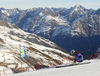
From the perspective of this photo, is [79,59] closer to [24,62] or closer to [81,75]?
[81,75]

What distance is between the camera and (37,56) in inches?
7328

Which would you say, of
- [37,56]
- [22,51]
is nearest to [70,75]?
[22,51]

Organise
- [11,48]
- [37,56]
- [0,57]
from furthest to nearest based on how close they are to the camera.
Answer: [11,48] < [37,56] < [0,57]

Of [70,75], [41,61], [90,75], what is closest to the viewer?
[90,75]

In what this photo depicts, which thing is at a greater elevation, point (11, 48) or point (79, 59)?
point (79, 59)

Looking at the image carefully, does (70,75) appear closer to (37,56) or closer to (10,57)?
(10,57)

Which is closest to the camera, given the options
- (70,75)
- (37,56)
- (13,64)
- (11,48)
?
(70,75)

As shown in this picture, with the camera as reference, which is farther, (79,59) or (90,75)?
(79,59)

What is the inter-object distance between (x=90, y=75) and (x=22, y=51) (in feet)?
114

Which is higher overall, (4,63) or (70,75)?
(70,75)

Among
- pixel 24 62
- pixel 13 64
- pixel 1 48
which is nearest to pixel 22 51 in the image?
pixel 13 64

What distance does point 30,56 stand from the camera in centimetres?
18200

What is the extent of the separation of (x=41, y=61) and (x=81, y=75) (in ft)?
499

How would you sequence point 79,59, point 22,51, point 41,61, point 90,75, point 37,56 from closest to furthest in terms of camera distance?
point 90,75
point 79,59
point 22,51
point 41,61
point 37,56
